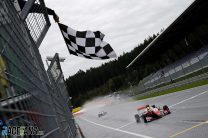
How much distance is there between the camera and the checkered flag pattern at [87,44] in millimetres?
6133

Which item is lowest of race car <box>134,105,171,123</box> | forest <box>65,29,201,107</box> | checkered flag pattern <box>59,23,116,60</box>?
race car <box>134,105,171,123</box>

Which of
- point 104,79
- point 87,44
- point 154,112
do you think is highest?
point 104,79

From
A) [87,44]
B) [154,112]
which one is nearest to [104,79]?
[154,112]

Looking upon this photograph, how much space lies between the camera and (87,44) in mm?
6141

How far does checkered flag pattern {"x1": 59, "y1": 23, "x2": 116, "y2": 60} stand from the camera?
20.1ft

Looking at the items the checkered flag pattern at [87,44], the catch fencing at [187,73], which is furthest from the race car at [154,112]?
the checkered flag pattern at [87,44]

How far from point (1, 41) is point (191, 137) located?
8.32 metres

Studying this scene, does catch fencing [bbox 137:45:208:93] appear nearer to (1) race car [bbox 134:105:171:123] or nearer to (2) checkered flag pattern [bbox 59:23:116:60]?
(1) race car [bbox 134:105:171:123]

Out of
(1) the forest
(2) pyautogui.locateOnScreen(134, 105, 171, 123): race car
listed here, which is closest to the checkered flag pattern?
(2) pyautogui.locateOnScreen(134, 105, 171, 123): race car

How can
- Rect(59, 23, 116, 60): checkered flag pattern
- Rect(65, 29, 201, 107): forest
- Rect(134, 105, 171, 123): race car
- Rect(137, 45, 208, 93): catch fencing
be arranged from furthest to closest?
Rect(65, 29, 201, 107): forest, Rect(137, 45, 208, 93): catch fencing, Rect(134, 105, 171, 123): race car, Rect(59, 23, 116, 60): checkered flag pattern

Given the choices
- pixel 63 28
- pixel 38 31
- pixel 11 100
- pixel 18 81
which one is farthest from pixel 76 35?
pixel 11 100

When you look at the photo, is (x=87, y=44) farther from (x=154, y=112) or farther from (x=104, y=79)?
(x=104, y=79)

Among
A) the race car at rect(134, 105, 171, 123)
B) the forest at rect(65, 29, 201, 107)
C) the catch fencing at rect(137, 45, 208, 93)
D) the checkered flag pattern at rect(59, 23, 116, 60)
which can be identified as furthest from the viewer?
the forest at rect(65, 29, 201, 107)

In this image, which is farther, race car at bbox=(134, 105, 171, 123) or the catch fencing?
the catch fencing
